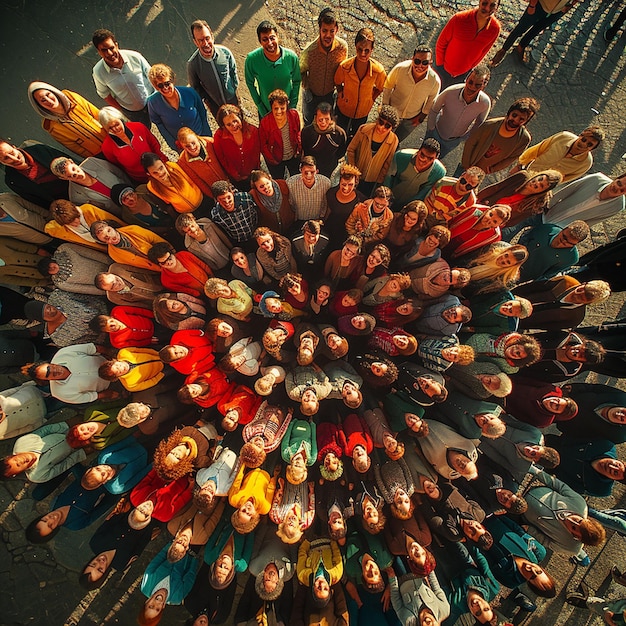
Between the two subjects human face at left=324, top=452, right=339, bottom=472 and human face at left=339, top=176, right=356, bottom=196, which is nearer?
human face at left=324, top=452, right=339, bottom=472

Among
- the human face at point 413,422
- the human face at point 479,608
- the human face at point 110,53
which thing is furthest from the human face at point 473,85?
the human face at point 479,608

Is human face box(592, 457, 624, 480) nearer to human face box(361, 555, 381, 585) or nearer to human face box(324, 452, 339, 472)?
human face box(361, 555, 381, 585)

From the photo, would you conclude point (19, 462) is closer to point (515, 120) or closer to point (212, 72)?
point (212, 72)

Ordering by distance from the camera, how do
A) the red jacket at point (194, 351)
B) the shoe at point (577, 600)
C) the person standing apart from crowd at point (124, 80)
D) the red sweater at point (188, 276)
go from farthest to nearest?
the shoe at point (577, 600) < the person standing apart from crowd at point (124, 80) < the red sweater at point (188, 276) < the red jacket at point (194, 351)

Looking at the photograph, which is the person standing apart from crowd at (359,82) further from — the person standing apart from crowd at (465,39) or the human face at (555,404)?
the human face at (555,404)

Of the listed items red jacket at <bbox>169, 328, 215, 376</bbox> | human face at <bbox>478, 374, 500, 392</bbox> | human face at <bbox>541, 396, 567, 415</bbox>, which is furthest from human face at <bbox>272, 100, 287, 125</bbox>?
human face at <bbox>541, 396, 567, 415</bbox>

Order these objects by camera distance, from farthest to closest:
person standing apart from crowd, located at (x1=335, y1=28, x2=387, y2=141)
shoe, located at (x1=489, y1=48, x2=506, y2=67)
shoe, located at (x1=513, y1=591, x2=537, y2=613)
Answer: shoe, located at (x1=489, y1=48, x2=506, y2=67) → shoe, located at (x1=513, y1=591, x2=537, y2=613) → person standing apart from crowd, located at (x1=335, y1=28, x2=387, y2=141)

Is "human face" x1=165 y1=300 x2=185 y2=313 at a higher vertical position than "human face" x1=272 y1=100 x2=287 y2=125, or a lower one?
lower
